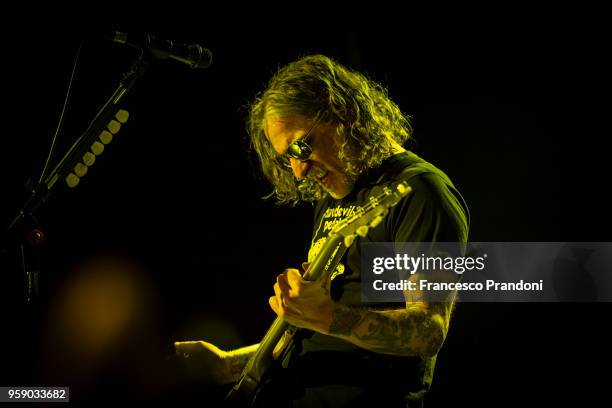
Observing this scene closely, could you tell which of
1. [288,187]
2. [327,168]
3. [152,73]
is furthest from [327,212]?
[152,73]

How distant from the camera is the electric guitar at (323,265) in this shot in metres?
1.48

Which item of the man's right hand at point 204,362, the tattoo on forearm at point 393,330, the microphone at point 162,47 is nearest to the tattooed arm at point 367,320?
the tattoo on forearm at point 393,330

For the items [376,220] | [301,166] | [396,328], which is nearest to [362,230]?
[376,220]

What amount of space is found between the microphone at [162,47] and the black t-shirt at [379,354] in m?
0.76

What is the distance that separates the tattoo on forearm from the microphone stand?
1035 millimetres

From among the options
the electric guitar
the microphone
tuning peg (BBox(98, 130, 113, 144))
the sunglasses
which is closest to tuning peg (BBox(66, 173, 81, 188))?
tuning peg (BBox(98, 130, 113, 144))

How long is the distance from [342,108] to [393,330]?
95 centimetres

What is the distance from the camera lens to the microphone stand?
1733 mm

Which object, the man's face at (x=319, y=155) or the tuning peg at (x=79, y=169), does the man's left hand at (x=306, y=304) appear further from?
the tuning peg at (x=79, y=169)

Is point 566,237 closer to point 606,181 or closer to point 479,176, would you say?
point 606,181

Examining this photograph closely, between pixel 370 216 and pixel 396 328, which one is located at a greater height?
pixel 370 216

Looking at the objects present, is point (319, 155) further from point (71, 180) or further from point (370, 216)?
point (71, 180)

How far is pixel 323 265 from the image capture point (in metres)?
1.54

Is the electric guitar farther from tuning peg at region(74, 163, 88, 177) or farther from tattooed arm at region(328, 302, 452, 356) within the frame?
tuning peg at region(74, 163, 88, 177)
